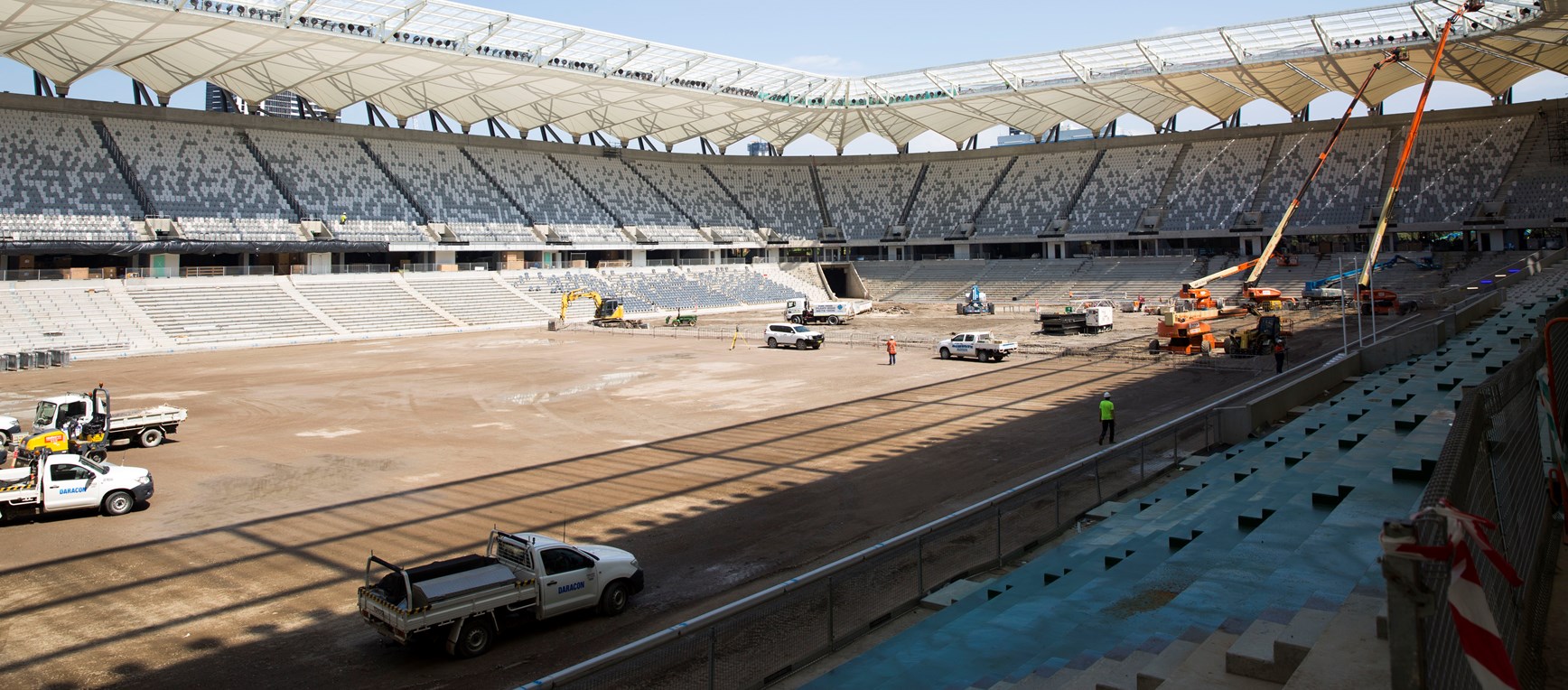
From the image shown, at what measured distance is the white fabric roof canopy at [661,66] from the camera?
43.2 meters

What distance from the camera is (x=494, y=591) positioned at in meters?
10.1

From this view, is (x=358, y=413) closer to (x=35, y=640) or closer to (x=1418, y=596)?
(x=35, y=640)

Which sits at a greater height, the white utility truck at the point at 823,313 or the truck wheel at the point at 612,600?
the white utility truck at the point at 823,313

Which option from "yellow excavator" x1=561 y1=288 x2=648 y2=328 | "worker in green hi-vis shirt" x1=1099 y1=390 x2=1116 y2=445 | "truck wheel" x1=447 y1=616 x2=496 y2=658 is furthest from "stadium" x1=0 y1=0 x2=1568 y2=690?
"yellow excavator" x1=561 y1=288 x2=648 y2=328

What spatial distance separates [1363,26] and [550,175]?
5303 centimetres

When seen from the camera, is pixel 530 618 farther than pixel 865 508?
No

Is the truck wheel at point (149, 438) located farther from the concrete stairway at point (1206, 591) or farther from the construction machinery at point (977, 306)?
the construction machinery at point (977, 306)

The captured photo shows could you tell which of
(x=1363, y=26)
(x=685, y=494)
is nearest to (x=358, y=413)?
Result: (x=685, y=494)

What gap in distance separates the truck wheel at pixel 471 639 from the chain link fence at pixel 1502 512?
835cm

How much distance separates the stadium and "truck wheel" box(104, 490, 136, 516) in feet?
0.15

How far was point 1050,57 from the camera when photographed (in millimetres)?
58875

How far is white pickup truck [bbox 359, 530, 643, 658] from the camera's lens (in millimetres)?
9672

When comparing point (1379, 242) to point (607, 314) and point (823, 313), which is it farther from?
point (607, 314)

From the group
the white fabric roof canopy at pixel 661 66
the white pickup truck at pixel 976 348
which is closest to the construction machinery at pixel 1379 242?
the white fabric roof canopy at pixel 661 66
